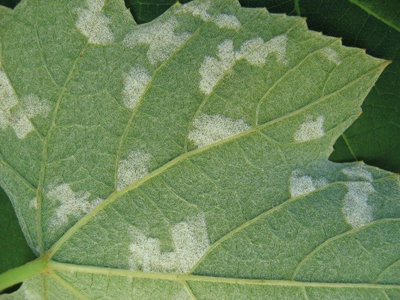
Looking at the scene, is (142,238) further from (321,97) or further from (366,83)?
(366,83)

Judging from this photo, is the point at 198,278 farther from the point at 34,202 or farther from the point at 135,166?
the point at 34,202

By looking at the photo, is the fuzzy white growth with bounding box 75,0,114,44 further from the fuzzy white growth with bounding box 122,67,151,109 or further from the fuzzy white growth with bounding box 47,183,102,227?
the fuzzy white growth with bounding box 47,183,102,227

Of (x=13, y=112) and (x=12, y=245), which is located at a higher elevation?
(x=13, y=112)

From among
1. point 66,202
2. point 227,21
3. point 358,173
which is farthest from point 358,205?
point 66,202

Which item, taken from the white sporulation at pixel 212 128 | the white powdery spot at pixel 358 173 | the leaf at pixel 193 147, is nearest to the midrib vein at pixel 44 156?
the leaf at pixel 193 147

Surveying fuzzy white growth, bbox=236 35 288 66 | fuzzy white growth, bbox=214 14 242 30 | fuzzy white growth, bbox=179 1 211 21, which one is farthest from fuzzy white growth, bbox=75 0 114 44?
fuzzy white growth, bbox=236 35 288 66

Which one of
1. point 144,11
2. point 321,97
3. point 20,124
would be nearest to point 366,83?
point 321,97
